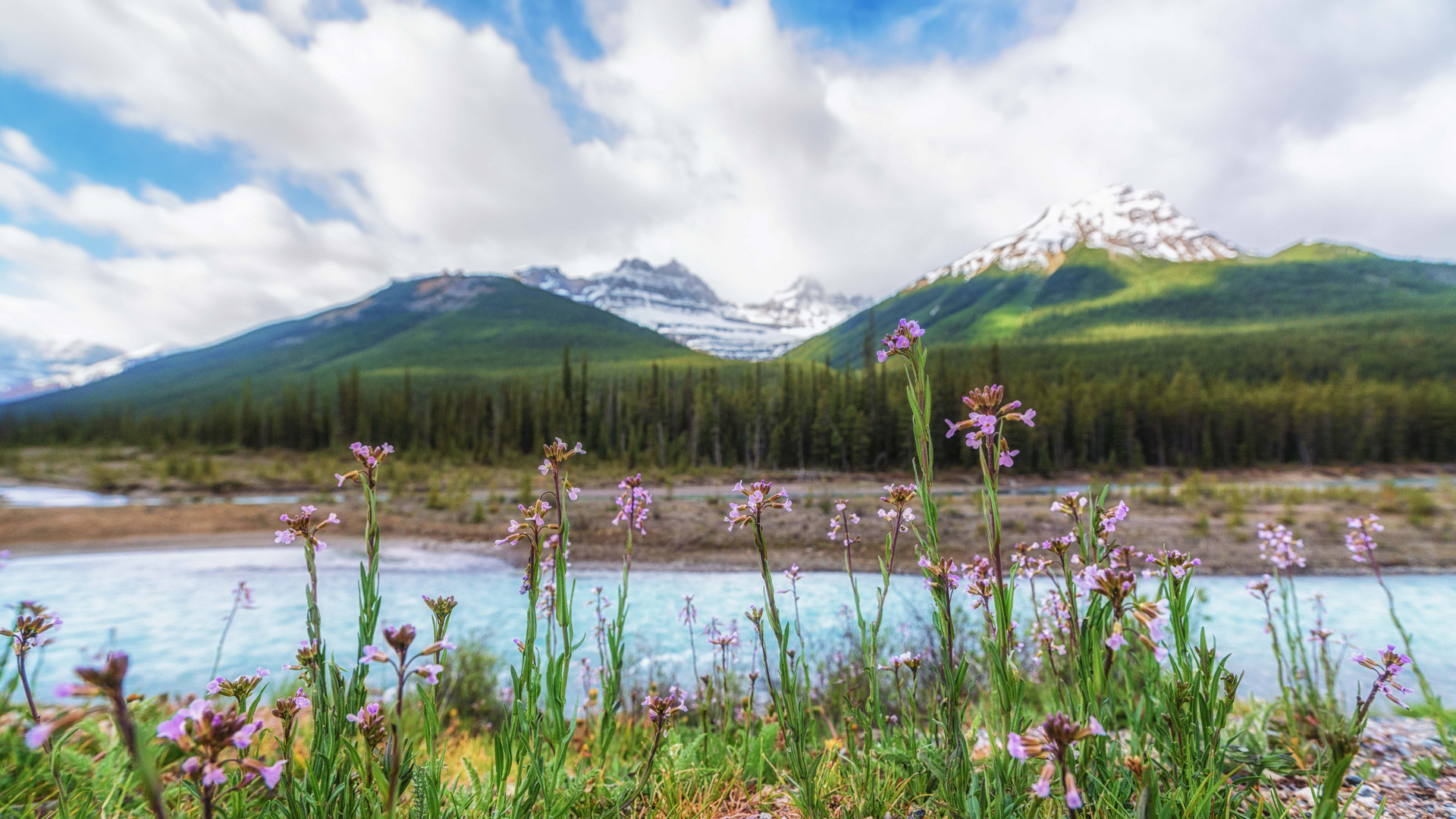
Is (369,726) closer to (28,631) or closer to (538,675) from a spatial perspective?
(538,675)

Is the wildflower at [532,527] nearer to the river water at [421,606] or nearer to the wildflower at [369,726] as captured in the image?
the wildflower at [369,726]

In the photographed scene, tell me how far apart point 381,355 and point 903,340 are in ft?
588

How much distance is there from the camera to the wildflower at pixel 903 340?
175cm

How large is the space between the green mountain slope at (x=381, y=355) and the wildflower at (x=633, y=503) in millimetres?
125020

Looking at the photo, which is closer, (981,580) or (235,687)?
(235,687)

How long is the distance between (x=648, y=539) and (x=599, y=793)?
21.4 meters

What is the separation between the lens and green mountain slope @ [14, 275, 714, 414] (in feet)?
420

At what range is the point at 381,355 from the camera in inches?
5940

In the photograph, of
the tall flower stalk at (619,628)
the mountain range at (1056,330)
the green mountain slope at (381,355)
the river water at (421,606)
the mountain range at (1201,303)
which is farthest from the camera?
the green mountain slope at (381,355)

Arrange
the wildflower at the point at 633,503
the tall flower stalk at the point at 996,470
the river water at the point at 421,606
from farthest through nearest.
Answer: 1. the river water at the point at 421,606
2. the wildflower at the point at 633,503
3. the tall flower stalk at the point at 996,470

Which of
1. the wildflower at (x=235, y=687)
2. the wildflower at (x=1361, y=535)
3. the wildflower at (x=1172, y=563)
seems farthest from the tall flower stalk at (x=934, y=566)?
the wildflower at (x=1361, y=535)

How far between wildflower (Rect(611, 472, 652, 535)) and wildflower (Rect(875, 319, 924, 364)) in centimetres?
111

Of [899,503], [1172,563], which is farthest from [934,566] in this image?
[1172,563]

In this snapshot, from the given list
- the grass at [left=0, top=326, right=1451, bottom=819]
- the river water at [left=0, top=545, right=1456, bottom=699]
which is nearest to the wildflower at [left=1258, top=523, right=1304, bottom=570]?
the grass at [left=0, top=326, right=1451, bottom=819]
